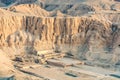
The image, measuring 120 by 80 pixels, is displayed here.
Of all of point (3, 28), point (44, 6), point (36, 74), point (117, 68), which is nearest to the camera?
point (36, 74)

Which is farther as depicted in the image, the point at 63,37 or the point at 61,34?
the point at 61,34

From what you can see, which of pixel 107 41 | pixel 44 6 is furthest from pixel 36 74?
pixel 44 6

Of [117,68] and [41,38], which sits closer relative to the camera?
[117,68]

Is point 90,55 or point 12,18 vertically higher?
point 12,18

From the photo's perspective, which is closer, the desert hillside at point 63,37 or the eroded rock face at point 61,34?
the desert hillside at point 63,37

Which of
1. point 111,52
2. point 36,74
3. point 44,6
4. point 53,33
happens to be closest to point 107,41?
point 111,52

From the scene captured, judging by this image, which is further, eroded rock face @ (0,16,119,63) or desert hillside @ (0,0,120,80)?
eroded rock face @ (0,16,119,63)

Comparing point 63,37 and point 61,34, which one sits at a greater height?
point 61,34

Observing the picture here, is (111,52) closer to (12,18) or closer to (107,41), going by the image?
(107,41)

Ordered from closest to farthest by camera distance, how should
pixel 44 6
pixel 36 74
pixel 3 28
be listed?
pixel 36 74 < pixel 3 28 < pixel 44 6
